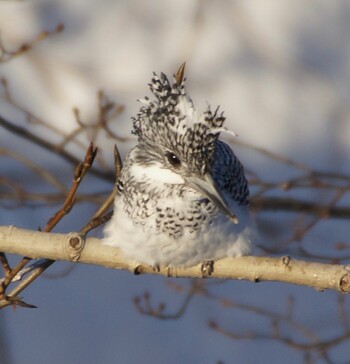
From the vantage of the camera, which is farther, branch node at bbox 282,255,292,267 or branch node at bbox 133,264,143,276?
branch node at bbox 133,264,143,276

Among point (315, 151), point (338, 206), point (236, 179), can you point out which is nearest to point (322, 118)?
point (315, 151)

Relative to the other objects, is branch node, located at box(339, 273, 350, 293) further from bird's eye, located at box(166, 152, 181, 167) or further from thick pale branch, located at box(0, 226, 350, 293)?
bird's eye, located at box(166, 152, 181, 167)

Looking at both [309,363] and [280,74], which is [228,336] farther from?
[280,74]

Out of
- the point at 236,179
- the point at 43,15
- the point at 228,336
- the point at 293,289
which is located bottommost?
the point at 236,179

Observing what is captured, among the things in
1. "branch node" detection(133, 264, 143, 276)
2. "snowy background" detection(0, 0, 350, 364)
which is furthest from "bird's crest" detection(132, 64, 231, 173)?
"snowy background" detection(0, 0, 350, 364)

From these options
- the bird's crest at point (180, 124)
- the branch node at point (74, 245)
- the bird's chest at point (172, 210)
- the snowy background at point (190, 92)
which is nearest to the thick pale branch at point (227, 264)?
the branch node at point (74, 245)

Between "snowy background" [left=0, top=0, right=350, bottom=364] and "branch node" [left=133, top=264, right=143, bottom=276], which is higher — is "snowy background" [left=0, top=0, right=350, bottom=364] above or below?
above

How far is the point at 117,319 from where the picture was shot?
152 inches

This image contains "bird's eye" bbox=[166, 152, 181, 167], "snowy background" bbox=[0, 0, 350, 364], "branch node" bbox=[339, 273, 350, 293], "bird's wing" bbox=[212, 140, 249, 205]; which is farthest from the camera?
"snowy background" bbox=[0, 0, 350, 364]

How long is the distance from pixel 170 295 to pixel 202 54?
2.72 ft

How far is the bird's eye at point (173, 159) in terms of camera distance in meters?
2.14

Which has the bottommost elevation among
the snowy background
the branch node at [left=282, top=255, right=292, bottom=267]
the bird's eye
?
the branch node at [left=282, top=255, right=292, bottom=267]

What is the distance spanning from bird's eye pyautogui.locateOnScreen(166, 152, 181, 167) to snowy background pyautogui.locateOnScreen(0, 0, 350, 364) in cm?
168

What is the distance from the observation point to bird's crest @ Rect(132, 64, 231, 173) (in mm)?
2080
